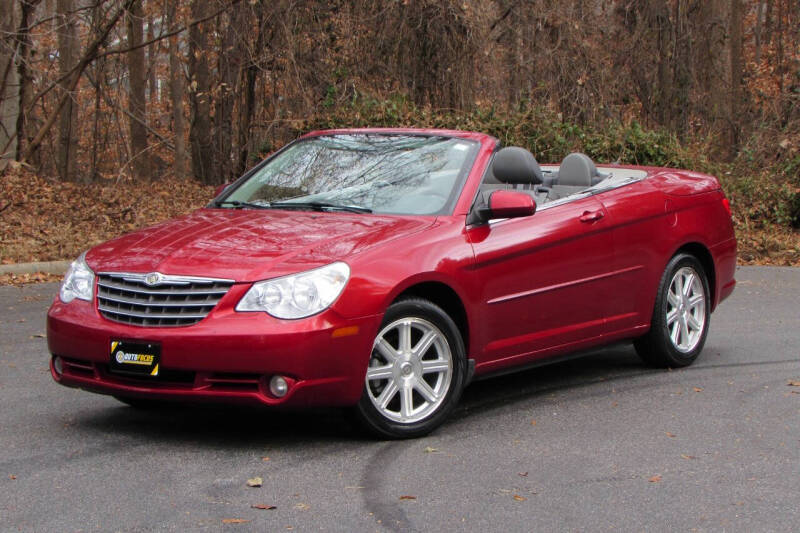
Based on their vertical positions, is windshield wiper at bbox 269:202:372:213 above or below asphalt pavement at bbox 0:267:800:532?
above

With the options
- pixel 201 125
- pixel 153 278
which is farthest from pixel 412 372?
pixel 201 125

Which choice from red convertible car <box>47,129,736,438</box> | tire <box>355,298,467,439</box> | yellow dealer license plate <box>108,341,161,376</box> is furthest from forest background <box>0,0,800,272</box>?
tire <box>355,298,467,439</box>

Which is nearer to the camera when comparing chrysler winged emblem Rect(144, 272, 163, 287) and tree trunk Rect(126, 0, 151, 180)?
chrysler winged emblem Rect(144, 272, 163, 287)

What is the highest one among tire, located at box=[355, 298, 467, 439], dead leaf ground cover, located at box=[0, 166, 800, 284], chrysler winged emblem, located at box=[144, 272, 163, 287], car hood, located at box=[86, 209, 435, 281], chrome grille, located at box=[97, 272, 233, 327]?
car hood, located at box=[86, 209, 435, 281]

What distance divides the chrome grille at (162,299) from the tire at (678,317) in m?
3.40

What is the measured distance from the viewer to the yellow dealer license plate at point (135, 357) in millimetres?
5285

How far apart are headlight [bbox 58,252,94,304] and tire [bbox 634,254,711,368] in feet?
12.1

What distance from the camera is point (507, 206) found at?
6.07 m

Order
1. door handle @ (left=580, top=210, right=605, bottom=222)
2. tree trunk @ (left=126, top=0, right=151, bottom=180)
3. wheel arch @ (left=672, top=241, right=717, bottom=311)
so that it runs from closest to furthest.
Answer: door handle @ (left=580, top=210, right=605, bottom=222)
wheel arch @ (left=672, top=241, right=717, bottom=311)
tree trunk @ (left=126, top=0, right=151, bottom=180)

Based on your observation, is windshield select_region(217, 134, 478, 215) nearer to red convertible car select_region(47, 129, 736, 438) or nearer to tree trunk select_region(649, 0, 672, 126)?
red convertible car select_region(47, 129, 736, 438)

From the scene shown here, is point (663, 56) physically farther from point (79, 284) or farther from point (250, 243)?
point (79, 284)

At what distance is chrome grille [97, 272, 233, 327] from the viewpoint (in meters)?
5.26

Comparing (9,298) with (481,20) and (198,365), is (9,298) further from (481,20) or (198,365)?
(481,20)

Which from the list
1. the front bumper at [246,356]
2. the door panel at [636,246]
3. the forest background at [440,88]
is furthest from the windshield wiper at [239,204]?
the forest background at [440,88]
